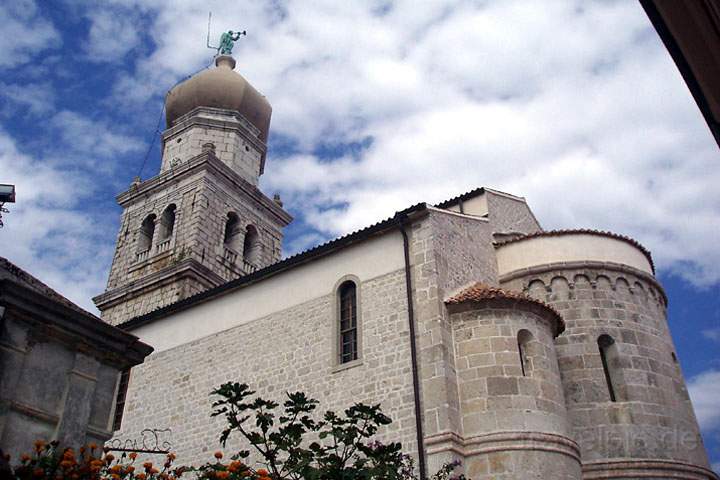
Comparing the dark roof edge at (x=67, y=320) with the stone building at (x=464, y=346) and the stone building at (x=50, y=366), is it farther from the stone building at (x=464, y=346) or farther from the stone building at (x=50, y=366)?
the stone building at (x=464, y=346)

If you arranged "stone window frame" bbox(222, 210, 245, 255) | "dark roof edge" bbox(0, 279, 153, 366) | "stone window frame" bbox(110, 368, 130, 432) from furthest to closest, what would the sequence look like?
"stone window frame" bbox(222, 210, 245, 255) < "stone window frame" bbox(110, 368, 130, 432) < "dark roof edge" bbox(0, 279, 153, 366)

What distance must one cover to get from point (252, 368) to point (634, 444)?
796 centimetres

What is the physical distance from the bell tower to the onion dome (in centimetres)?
4

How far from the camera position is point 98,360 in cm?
793

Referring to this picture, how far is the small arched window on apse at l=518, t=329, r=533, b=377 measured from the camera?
499 inches

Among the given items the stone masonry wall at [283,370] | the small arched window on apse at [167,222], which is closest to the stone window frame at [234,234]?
the small arched window on apse at [167,222]

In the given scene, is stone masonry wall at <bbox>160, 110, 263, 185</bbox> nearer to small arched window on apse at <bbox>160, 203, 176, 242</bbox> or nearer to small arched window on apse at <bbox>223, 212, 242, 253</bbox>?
small arched window on apse at <bbox>223, 212, 242, 253</bbox>

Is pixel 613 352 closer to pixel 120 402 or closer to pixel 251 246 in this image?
pixel 120 402

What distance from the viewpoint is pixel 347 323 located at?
14.5m

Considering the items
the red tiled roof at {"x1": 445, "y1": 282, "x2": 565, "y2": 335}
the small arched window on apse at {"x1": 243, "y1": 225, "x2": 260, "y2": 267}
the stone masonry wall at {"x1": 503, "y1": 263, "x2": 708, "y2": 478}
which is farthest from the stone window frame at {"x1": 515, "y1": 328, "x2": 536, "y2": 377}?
the small arched window on apse at {"x1": 243, "y1": 225, "x2": 260, "y2": 267}

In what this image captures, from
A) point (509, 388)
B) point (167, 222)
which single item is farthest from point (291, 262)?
point (167, 222)

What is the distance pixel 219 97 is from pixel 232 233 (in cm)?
635

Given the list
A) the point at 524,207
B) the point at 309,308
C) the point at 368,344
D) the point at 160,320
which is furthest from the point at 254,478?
the point at 524,207

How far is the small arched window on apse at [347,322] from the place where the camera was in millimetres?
14125
